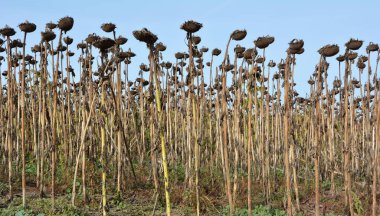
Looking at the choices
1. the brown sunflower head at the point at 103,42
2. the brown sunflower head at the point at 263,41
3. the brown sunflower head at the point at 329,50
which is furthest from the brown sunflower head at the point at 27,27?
the brown sunflower head at the point at 329,50

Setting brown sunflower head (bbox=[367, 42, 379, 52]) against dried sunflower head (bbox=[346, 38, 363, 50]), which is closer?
dried sunflower head (bbox=[346, 38, 363, 50])

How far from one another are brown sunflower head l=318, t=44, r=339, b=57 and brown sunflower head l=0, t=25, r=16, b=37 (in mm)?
4499

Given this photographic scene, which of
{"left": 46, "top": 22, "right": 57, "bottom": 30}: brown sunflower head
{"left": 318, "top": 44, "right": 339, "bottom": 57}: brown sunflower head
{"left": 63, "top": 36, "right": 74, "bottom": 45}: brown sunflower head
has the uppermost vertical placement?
{"left": 46, "top": 22, "right": 57, "bottom": 30}: brown sunflower head

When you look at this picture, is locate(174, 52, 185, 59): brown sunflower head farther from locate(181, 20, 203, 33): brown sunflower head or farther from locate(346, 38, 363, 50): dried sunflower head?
locate(181, 20, 203, 33): brown sunflower head

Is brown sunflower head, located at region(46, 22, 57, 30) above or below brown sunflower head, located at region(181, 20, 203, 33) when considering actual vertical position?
above

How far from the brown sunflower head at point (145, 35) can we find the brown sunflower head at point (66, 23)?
2.25 metres

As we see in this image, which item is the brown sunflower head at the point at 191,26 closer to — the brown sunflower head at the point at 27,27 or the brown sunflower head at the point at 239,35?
the brown sunflower head at the point at 239,35

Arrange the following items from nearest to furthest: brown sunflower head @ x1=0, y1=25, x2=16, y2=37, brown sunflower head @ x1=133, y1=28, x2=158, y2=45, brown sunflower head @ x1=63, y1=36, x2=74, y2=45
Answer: brown sunflower head @ x1=133, y1=28, x2=158, y2=45 < brown sunflower head @ x1=0, y1=25, x2=16, y2=37 < brown sunflower head @ x1=63, y1=36, x2=74, y2=45

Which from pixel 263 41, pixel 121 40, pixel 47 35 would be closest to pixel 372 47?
pixel 263 41

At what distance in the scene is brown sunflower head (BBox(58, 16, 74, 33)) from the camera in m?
6.30

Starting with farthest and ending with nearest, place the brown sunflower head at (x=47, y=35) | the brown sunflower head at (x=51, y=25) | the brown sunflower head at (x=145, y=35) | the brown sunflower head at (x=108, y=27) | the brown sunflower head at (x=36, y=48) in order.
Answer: the brown sunflower head at (x=36, y=48) < the brown sunflower head at (x=51, y=25) < the brown sunflower head at (x=47, y=35) < the brown sunflower head at (x=108, y=27) < the brown sunflower head at (x=145, y=35)

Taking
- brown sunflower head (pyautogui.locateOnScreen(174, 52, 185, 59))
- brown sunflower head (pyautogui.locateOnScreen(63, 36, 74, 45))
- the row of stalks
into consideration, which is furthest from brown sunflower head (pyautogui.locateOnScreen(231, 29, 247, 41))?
brown sunflower head (pyautogui.locateOnScreen(174, 52, 185, 59))

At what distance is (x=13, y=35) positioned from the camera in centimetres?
707

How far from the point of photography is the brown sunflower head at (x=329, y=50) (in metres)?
4.86
